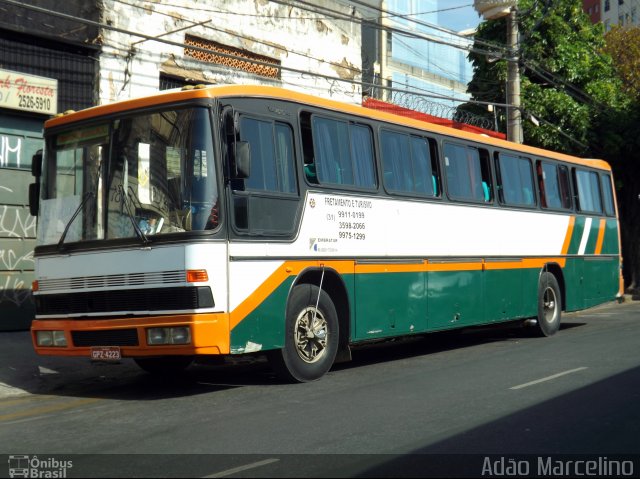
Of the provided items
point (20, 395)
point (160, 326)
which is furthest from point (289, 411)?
point (20, 395)

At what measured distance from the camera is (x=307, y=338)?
33.4ft

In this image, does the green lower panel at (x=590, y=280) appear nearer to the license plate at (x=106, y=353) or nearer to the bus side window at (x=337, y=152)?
the bus side window at (x=337, y=152)

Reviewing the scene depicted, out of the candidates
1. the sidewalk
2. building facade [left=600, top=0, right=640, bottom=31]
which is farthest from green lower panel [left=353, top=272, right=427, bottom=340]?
building facade [left=600, top=0, right=640, bottom=31]

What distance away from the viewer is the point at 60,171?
1016cm

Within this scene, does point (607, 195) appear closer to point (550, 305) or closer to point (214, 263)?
point (550, 305)

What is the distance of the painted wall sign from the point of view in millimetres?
13672

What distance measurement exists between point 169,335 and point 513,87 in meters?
14.4

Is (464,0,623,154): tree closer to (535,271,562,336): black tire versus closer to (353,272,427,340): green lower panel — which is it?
(535,271,562,336): black tire

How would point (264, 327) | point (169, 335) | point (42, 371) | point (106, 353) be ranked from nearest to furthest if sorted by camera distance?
1. point (169, 335)
2. point (106, 353)
3. point (264, 327)
4. point (42, 371)

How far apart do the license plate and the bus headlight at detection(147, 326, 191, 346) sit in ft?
1.61

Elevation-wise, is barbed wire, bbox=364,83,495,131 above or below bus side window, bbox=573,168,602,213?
above

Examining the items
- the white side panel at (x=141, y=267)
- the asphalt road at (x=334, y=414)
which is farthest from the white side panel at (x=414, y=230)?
the asphalt road at (x=334, y=414)

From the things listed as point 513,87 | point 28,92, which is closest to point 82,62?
point 28,92

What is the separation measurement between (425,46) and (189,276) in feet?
151
